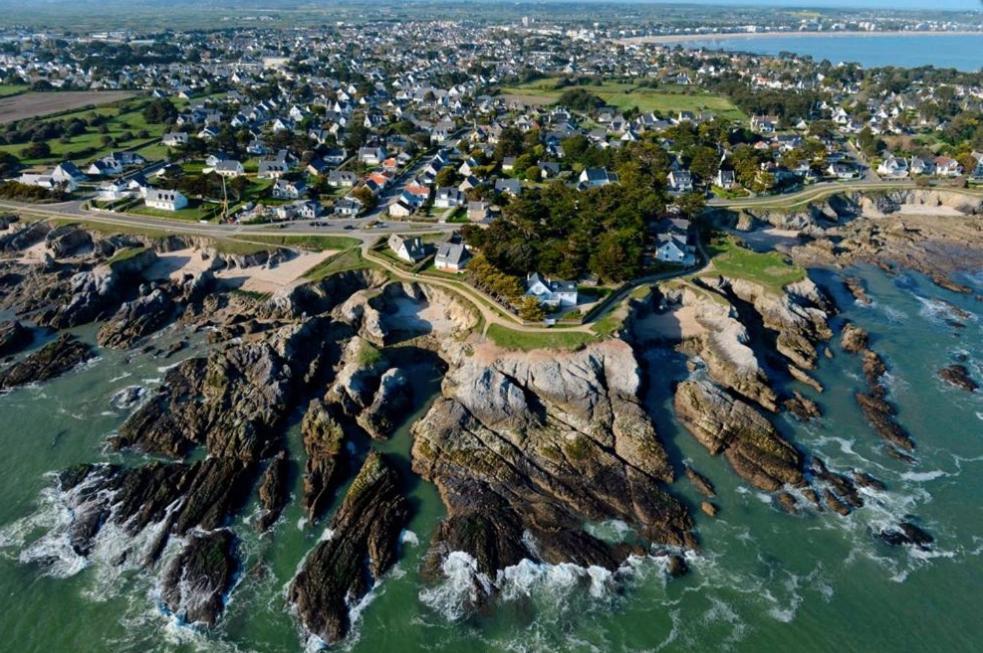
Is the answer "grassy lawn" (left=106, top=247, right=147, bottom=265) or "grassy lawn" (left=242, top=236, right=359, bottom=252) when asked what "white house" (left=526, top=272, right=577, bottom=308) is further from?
"grassy lawn" (left=106, top=247, right=147, bottom=265)

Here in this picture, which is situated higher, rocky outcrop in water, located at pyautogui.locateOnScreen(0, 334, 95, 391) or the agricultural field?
the agricultural field

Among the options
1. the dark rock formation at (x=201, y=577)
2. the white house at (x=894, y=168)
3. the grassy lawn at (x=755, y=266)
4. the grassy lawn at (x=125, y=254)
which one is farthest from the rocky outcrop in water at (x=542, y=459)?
the white house at (x=894, y=168)

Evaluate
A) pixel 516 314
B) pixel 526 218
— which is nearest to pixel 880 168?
pixel 526 218

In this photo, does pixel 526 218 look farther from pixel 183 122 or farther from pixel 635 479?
pixel 183 122

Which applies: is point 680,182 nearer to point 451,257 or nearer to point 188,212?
point 451,257

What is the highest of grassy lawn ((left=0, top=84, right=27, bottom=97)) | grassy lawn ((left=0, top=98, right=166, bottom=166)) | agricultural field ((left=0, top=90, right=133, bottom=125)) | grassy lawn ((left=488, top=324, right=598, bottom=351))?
grassy lawn ((left=0, top=84, right=27, bottom=97))

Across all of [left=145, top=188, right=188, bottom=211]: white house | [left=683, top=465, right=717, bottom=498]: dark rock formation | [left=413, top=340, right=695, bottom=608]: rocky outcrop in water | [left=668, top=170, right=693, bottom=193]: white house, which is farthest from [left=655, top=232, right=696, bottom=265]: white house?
[left=145, top=188, right=188, bottom=211]: white house
